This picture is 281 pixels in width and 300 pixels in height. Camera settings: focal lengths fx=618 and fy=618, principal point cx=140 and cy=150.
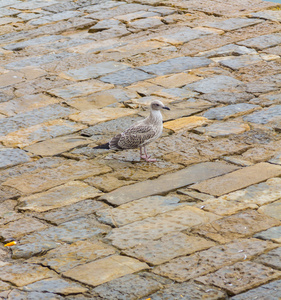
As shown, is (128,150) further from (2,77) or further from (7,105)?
(2,77)

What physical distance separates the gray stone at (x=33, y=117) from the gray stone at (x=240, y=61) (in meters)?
2.41

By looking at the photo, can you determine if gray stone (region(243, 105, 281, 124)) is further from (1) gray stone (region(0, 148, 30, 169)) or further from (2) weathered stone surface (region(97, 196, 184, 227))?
(1) gray stone (region(0, 148, 30, 169))

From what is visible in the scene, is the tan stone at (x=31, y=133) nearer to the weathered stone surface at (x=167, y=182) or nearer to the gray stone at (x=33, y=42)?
the weathered stone surface at (x=167, y=182)

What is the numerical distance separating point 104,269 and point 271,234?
1.32 metres

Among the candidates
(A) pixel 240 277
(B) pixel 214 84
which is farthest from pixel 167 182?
(B) pixel 214 84

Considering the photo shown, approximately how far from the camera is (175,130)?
22.7 feet

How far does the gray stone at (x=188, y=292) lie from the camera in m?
4.02

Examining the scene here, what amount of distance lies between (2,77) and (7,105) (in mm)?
995

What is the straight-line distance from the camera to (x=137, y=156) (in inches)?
252

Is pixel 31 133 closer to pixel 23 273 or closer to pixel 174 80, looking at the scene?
pixel 174 80

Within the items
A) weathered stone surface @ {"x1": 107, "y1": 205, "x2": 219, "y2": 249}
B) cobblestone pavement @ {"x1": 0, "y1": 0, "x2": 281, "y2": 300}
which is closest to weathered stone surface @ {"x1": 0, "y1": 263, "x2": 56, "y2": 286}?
cobblestone pavement @ {"x1": 0, "y1": 0, "x2": 281, "y2": 300}

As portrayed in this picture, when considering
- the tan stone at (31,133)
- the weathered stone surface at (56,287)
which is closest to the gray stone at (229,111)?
the tan stone at (31,133)

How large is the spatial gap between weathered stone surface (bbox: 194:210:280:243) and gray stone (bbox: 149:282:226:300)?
65 cm

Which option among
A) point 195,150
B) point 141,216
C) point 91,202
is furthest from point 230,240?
point 195,150
